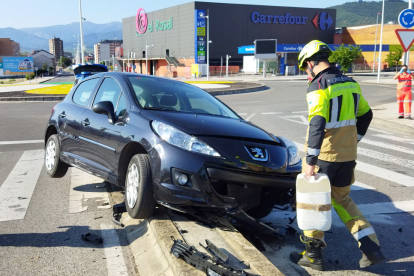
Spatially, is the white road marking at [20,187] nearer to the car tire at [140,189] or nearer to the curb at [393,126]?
the car tire at [140,189]

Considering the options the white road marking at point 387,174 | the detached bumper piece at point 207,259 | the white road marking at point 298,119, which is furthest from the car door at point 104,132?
the white road marking at point 298,119

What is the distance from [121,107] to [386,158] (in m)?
5.72

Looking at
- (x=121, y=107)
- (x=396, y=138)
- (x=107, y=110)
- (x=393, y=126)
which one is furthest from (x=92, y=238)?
(x=393, y=126)

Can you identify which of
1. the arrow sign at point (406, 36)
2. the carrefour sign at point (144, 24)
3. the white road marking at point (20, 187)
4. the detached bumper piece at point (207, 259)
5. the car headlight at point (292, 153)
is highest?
the carrefour sign at point (144, 24)

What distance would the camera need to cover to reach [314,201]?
12.1ft

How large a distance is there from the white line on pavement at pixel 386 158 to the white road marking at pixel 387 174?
0.64 m

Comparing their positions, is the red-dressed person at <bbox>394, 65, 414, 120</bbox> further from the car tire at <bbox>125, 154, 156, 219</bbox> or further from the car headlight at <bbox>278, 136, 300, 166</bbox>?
the car tire at <bbox>125, 154, 156, 219</bbox>

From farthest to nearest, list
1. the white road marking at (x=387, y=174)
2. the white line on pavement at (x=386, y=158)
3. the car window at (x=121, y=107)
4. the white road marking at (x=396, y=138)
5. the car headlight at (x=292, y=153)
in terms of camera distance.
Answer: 1. the white road marking at (x=396, y=138)
2. the white line on pavement at (x=386, y=158)
3. the white road marking at (x=387, y=174)
4. the car window at (x=121, y=107)
5. the car headlight at (x=292, y=153)

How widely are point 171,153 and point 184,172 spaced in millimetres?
233

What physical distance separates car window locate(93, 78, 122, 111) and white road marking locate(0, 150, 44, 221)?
1.63m

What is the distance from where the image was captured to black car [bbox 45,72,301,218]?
415 centimetres

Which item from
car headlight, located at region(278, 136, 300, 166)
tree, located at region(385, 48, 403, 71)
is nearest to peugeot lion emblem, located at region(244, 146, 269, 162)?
car headlight, located at region(278, 136, 300, 166)

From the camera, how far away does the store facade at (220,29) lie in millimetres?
84438

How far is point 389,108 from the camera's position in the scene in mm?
17250
